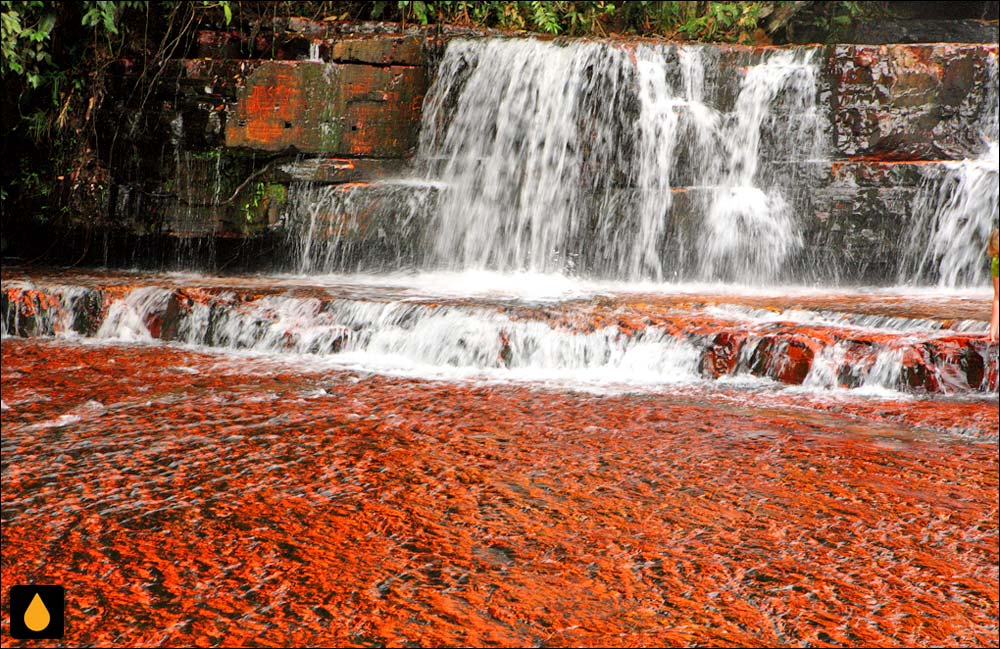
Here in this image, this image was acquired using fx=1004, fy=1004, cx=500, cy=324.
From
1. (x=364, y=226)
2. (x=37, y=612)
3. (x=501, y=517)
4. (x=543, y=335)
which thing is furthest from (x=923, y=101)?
(x=37, y=612)

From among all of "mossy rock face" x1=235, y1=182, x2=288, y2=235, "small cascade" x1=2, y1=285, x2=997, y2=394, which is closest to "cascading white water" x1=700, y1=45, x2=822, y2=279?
"small cascade" x1=2, y1=285, x2=997, y2=394

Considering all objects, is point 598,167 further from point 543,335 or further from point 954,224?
point 543,335

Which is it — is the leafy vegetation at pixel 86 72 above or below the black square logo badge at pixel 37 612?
above

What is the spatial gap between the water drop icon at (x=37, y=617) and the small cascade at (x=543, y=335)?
10.7 feet

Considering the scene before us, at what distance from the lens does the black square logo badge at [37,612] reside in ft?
8.05

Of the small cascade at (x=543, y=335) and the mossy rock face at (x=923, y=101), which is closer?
the small cascade at (x=543, y=335)

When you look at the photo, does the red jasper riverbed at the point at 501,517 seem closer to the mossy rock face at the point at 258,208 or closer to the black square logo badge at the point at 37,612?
the black square logo badge at the point at 37,612

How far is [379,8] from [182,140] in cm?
246

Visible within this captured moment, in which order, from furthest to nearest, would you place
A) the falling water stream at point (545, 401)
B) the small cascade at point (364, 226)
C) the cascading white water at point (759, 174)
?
1. the small cascade at point (364, 226)
2. the cascading white water at point (759, 174)
3. the falling water stream at point (545, 401)

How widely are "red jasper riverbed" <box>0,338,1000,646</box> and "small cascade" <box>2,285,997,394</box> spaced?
0.38 m

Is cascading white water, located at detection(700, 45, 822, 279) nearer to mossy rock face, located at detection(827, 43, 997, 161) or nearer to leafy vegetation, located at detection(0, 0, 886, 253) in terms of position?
mossy rock face, located at detection(827, 43, 997, 161)

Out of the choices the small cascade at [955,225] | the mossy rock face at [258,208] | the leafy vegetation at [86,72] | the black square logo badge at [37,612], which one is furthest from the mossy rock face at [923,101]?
the black square logo badge at [37,612]

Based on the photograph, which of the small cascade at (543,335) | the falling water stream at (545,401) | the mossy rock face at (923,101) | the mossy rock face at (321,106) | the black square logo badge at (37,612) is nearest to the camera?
the black square logo badge at (37,612)

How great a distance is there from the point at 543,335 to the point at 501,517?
9.33 feet
